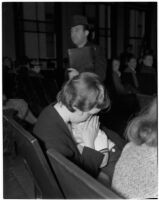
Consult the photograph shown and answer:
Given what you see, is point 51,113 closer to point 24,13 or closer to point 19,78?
point 19,78

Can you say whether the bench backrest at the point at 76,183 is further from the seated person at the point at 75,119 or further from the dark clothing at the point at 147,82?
the dark clothing at the point at 147,82

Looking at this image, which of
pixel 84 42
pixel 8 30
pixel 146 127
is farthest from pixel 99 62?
pixel 8 30

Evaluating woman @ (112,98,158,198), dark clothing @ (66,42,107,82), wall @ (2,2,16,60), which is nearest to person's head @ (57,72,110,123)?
woman @ (112,98,158,198)

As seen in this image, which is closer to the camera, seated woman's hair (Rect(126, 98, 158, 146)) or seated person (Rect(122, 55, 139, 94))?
seated woman's hair (Rect(126, 98, 158, 146))

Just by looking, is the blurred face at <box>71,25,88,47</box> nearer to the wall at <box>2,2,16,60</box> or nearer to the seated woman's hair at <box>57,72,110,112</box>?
the seated woman's hair at <box>57,72,110,112</box>

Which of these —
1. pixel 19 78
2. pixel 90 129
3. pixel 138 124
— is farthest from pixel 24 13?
pixel 138 124

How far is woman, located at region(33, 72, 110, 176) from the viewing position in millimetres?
1159

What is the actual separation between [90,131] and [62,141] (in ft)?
0.75

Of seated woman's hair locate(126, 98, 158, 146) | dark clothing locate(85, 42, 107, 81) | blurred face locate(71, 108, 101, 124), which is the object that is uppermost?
dark clothing locate(85, 42, 107, 81)

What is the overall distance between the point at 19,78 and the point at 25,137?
2928 millimetres

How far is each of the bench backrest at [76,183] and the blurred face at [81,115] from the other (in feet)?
1.41

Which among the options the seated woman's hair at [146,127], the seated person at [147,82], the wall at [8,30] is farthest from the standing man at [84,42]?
the wall at [8,30]

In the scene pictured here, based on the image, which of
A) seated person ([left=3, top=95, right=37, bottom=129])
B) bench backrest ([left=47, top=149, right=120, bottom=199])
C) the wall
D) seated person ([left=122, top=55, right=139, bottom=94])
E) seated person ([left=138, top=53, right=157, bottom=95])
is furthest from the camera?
the wall

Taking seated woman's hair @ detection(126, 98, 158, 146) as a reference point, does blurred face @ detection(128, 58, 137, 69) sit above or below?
above
